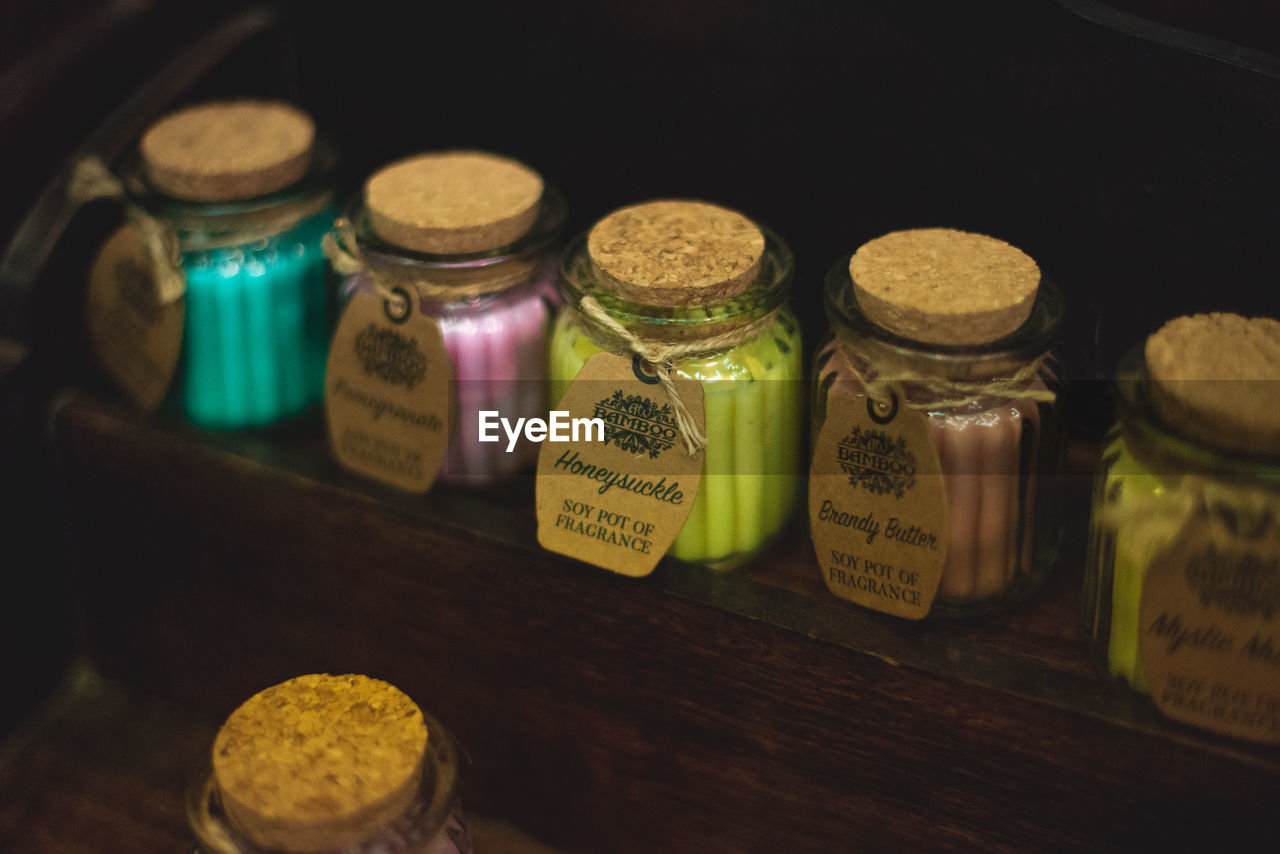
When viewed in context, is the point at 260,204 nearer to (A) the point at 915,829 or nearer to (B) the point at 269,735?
(B) the point at 269,735

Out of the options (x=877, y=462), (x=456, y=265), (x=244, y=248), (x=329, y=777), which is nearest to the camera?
(x=329, y=777)

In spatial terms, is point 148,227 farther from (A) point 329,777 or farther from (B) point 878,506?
(B) point 878,506

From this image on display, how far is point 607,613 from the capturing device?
0.91m

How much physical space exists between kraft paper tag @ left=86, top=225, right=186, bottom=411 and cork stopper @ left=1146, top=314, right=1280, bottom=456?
2.56 ft

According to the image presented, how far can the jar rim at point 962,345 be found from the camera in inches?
31.1

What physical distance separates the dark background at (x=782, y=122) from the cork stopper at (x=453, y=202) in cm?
10

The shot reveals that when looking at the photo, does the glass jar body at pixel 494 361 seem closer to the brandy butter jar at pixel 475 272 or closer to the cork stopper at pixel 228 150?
the brandy butter jar at pixel 475 272

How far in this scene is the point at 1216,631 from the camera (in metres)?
0.74

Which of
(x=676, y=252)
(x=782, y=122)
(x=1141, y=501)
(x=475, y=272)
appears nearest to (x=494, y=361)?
(x=475, y=272)

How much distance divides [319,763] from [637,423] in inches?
12.2

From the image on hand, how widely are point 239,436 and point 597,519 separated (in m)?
0.37

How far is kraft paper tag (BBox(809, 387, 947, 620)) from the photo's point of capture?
810 mm

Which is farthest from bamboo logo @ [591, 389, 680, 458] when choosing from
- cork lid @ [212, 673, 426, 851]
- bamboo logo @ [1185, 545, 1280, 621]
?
bamboo logo @ [1185, 545, 1280, 621]

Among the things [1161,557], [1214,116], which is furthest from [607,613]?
[1214,116]
